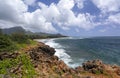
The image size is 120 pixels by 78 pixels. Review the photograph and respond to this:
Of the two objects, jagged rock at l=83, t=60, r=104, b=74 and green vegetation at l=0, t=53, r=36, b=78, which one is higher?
green vegetation at l=0, t=53, r=36, b=78

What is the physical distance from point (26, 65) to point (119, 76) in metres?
14.1

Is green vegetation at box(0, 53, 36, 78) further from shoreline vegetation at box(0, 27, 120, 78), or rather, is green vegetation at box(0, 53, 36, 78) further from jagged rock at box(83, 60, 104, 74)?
jagged rock at box(83, 60, 104, 74)

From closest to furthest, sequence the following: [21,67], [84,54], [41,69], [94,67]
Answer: [21,67], [41,69], [94,67], [84,54]

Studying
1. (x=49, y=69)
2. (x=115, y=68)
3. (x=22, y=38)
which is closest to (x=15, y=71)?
(x=49, y=69)

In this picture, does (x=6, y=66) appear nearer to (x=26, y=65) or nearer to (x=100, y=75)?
(x=26, y=65)

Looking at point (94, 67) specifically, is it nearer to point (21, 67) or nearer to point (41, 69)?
point (41, 69)

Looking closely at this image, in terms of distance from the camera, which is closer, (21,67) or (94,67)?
(21,67)

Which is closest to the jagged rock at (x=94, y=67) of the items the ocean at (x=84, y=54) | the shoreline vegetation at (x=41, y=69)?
the shoreline vegetation at (x=41, y=69)

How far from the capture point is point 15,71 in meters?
21.2

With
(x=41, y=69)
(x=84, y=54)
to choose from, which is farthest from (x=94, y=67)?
(x=84, y=54)

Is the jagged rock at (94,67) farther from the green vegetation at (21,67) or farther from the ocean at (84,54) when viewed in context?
the ocean at (84,54)

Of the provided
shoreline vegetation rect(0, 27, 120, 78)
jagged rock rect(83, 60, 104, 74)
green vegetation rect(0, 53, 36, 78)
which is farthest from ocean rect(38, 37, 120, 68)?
green vegetation rect(0, 53, 36, 78)

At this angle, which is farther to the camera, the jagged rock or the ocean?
the ocean

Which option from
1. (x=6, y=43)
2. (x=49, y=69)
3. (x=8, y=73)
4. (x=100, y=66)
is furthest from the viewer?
(x=6, y=43)
